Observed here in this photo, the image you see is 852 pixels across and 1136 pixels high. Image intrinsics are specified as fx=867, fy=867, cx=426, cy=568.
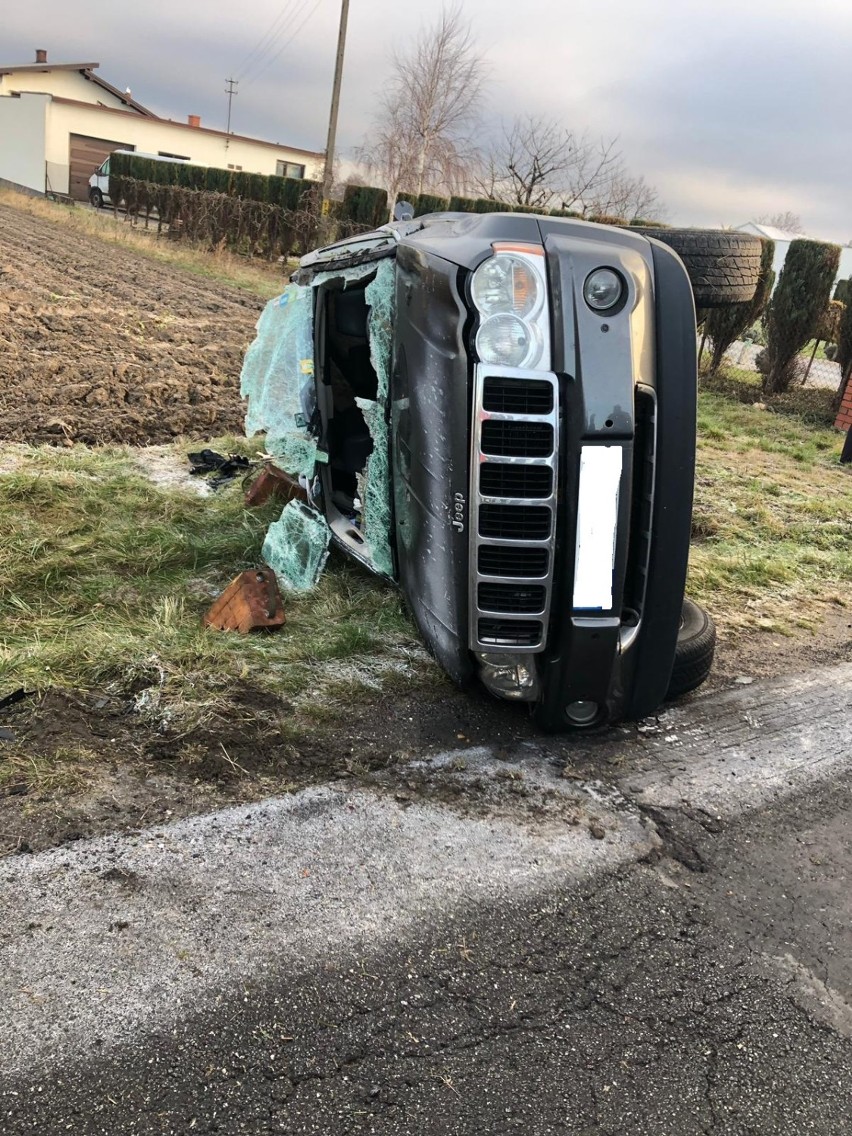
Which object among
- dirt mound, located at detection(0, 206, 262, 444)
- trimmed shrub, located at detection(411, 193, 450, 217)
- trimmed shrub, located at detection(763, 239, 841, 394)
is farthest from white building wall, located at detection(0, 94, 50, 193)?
trimmed shrub, located at detection(763, 239, 841, 394)

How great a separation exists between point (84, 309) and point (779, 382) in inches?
425

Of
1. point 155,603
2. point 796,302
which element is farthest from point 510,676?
point 796,302

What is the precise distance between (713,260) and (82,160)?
4981cm

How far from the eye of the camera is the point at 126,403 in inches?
301

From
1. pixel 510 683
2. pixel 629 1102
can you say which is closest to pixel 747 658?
pixel 510 683

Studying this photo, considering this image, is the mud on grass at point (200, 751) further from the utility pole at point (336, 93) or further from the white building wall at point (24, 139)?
the white building wall at point (24, 139)

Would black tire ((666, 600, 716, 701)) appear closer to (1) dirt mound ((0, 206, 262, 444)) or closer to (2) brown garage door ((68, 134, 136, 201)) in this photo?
(1) dirt mound ((0, 206, 262, 444))

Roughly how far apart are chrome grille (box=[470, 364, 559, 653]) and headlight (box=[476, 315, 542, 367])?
0.12ft

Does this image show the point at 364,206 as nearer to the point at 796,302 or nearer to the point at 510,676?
the point at 796,302

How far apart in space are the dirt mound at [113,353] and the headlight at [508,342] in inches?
188

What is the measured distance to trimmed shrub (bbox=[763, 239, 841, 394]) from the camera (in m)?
13.7

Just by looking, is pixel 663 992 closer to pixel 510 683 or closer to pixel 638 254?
pixel 510 683

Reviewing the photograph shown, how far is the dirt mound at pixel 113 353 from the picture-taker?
7031mm

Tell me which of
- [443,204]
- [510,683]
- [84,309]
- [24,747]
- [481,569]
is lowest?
[24,747]
